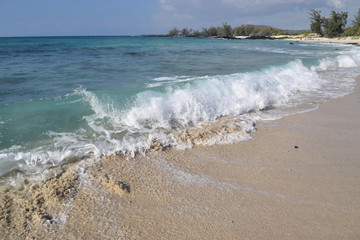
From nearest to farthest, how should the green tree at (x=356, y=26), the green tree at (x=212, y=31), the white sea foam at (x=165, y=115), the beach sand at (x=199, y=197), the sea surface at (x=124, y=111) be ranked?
the beach sand at (x=199, y=197) < the white sea foam at (x=165, y=115) < the sea surface at (x=124, y=111) < the green tree at (x=356, y=26) < the green tree at (x=212, y=31)

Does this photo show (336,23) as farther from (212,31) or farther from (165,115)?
(165,115)

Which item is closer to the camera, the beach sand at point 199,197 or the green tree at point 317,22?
the beach sand at point 199,197

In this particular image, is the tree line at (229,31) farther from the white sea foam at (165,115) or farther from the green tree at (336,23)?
the white sea foam at (165,115)

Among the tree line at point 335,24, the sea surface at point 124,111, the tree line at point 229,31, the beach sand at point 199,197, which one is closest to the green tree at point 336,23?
the tree line at point 335,24

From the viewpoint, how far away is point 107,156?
3621 millimetres

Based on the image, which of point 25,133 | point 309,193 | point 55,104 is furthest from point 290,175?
point 55,104

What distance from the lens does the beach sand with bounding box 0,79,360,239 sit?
7.82 ft

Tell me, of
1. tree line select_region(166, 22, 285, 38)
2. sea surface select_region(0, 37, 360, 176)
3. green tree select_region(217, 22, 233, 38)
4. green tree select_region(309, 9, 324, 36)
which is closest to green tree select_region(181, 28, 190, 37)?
tree line select_region(166, 22, 285, 38)

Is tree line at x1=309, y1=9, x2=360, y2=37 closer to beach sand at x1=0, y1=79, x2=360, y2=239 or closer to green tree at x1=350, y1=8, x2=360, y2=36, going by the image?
green tree at x1=350, y1=8, x2=360, y2=36

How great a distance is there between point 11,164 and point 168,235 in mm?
2492

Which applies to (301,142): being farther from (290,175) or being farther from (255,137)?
(290,175)

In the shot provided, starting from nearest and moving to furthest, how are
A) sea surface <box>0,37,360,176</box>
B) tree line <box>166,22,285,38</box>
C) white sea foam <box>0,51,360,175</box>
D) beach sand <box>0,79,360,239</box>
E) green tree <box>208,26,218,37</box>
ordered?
beach sand <box>0,79,360,239</box> < white sea foam <box>0,51,360,175</box> < sea surface <box>0,37,360,176</box> < tree line <box>166,22,285,38</box> < green tree <box>208,26,218,37</box>

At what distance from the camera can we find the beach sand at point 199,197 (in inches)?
93.8

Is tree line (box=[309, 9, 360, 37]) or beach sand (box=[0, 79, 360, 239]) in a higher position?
tree line (box=[309, 9, 360, 37])
